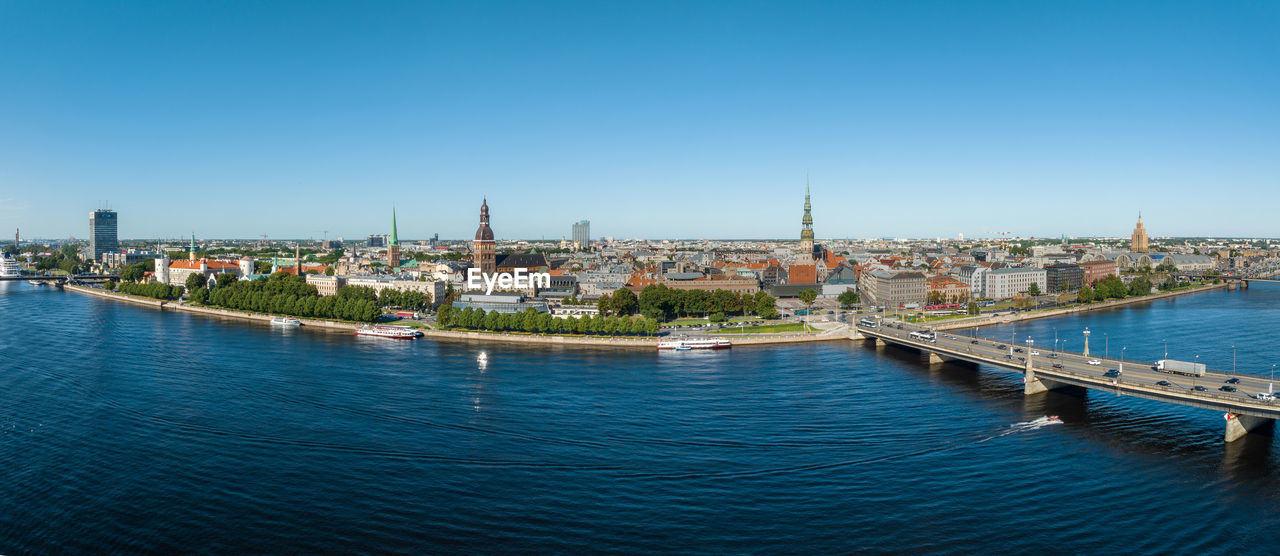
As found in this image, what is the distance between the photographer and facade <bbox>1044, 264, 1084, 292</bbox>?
67.6 m

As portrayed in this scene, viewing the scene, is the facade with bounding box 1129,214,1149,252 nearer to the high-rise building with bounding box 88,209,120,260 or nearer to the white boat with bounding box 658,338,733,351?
the white boat with bounding box 658,338,733,351

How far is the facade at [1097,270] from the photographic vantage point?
75.1 m

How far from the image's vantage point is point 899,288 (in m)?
57.5

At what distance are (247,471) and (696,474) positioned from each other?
9971 millimetres

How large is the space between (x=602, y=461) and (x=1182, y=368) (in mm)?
18062

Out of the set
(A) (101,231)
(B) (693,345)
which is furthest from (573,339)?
(A) (101,231)

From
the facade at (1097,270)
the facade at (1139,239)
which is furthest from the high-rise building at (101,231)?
the facade at (1139,239)

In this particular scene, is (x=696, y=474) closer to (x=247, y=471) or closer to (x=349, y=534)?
(x=349, y=534)

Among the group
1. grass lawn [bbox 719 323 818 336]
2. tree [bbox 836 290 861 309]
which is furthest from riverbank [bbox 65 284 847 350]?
tree [bbox 836 290 861 309]

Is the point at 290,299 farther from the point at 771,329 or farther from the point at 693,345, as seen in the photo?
the point at 771,329

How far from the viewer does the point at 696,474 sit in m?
17.4

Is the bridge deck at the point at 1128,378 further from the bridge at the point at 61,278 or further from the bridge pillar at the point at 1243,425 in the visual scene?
the bridge at the point at 61,278

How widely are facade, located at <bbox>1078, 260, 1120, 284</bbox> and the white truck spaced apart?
54.9 metres

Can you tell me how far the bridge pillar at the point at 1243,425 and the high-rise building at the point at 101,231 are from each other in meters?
135
